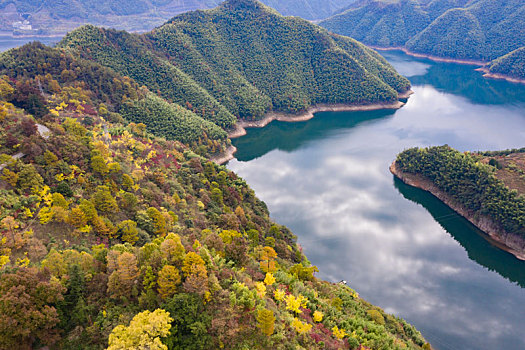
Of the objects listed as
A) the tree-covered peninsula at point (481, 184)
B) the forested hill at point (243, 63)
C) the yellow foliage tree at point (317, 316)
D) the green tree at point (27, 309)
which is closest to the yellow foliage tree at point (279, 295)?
the yellow foliage tree at point (317, 316)

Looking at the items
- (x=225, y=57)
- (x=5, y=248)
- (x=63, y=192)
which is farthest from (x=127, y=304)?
(x=225, y=57)

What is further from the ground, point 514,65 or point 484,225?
point 514,65

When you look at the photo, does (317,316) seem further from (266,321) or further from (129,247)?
(129,247)

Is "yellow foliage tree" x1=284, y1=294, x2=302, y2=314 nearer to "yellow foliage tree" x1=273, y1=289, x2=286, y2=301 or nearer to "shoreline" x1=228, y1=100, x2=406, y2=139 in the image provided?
"yellow foliage tree" x1=273, y1=289, x2=286, y2=301

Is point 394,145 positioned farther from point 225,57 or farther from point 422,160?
point 225,57

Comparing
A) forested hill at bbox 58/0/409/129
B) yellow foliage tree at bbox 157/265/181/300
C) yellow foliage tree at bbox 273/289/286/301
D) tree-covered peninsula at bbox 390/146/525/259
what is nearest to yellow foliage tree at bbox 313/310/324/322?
yellow foliage tree at bbox 273/289/286/301

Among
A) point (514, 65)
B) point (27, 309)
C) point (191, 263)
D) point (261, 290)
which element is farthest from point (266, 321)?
point (514, 65)
